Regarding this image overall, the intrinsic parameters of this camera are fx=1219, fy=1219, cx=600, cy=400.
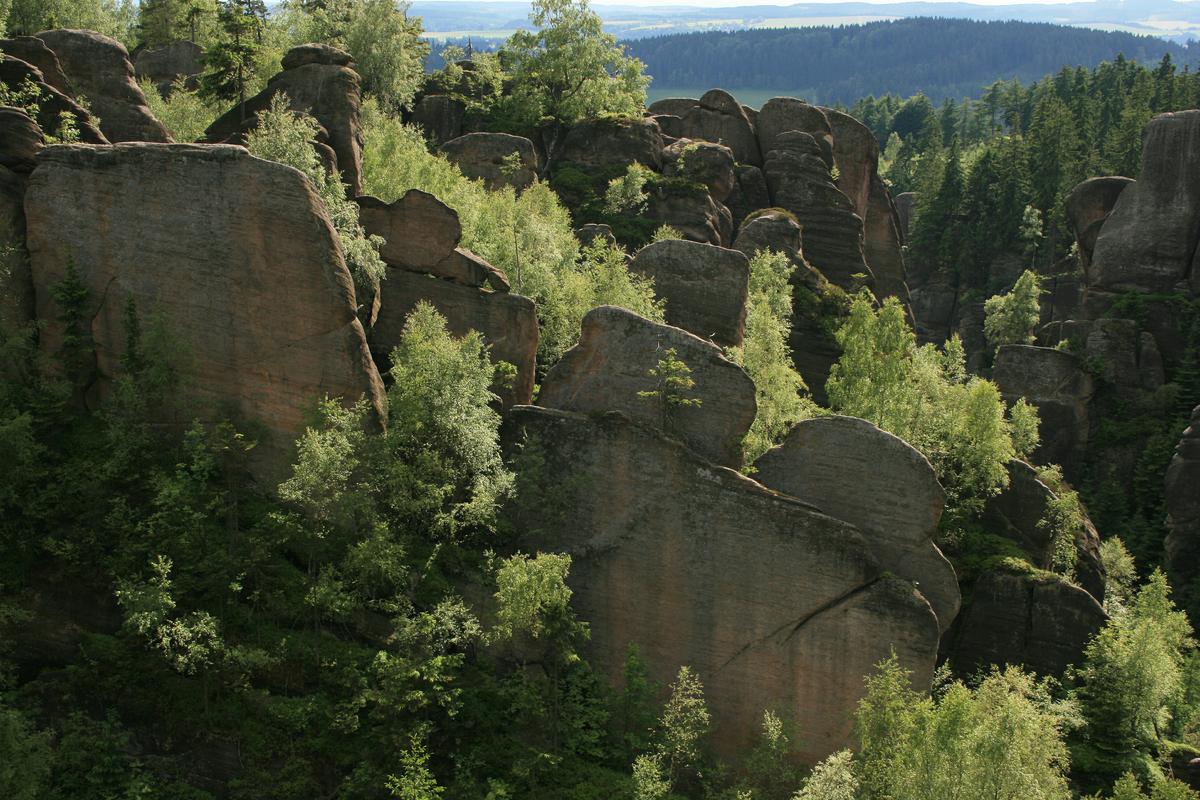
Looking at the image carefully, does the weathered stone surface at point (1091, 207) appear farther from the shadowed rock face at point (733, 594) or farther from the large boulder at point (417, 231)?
the large boulder at point (417, 231)

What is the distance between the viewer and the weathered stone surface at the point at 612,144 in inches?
3063

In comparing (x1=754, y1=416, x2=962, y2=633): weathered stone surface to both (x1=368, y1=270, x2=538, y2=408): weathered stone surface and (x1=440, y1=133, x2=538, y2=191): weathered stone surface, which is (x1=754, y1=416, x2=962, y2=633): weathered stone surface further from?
(x1=440, y1=133, x2=538, y2=191): weathered stone surface

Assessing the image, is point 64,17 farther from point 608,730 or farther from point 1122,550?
point 1122,550

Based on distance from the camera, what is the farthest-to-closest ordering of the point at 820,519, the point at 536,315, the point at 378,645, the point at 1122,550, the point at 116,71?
the point at 1122,550 → the point at 116,71 → the point at 536,315 → the point at 820,519 → the point at 378,645

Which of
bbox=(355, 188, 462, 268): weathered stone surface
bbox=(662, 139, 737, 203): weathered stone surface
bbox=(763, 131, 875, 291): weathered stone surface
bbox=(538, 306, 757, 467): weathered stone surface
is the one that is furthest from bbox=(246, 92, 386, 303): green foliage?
bbox=(763, 131, 875, 291): weathered stone surface

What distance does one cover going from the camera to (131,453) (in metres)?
38.4

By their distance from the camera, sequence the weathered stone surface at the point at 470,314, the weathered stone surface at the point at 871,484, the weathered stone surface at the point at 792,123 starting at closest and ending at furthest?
1. the weathered stone surface at the point at 871,484
2. the weathered stone surface at the point at 470,314
3. the weathered stone surface at the point at 792,123

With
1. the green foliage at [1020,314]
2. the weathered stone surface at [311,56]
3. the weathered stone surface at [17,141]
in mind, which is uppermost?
the weathered stone surface at [311,56]

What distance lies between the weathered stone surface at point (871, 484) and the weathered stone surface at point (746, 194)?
3658 centimetres

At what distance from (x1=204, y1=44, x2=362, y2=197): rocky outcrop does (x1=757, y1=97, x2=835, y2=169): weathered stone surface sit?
3657 centimetres

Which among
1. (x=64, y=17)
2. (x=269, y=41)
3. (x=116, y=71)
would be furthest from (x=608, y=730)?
(x=64, y=17)

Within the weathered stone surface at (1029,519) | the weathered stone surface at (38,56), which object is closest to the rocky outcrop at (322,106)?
the weathered stone surface at (38,56)

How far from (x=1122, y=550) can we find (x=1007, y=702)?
39713 mm

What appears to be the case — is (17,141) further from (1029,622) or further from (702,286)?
(1029,622)
